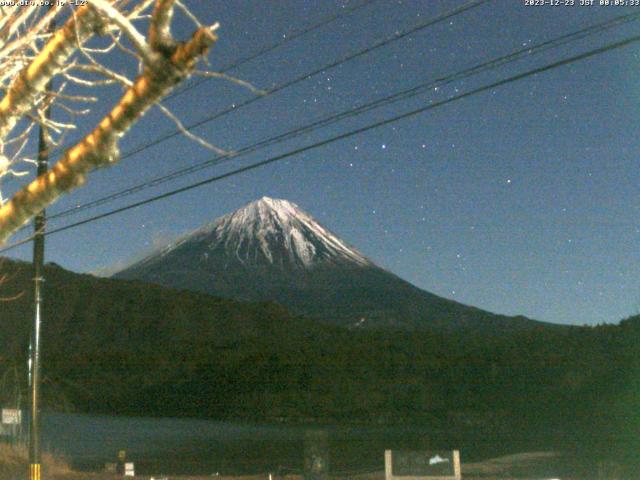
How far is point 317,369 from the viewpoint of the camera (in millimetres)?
71625

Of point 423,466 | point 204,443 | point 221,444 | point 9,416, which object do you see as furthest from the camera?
point 204,443

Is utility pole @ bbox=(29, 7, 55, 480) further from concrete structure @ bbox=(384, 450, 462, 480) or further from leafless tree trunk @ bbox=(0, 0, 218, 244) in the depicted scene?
leafless tree trunk @ bbox=(0, 0, 218, 244)

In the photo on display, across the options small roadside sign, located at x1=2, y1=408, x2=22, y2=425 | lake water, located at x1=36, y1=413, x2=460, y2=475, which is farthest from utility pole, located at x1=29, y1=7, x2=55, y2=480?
lake water, located at x1=36, y1=413, x2=460, y2=475

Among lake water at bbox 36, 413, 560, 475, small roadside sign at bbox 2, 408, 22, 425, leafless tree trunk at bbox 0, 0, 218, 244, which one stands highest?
leafless tree trunk at bbox 0, 0, 218, 244

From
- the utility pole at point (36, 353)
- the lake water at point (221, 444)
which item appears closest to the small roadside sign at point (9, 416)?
the utility pole at point (36, 353)

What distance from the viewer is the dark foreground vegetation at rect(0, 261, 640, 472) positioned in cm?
5397

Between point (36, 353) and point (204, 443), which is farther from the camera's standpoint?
point (204, 443)

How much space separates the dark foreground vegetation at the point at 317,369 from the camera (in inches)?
2125

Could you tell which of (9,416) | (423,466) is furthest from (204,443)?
(423,466)

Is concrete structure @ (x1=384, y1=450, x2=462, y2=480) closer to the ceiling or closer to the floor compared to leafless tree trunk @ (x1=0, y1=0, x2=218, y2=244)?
closer to the floor

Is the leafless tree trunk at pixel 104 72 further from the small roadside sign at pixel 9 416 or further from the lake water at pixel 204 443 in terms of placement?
the lake water at pixel 204 443

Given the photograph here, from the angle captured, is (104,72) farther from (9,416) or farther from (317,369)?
(317,369)

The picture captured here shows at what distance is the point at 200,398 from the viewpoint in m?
68.6

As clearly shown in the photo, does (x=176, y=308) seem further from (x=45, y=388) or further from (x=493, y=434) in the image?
(x=493, y=434)
